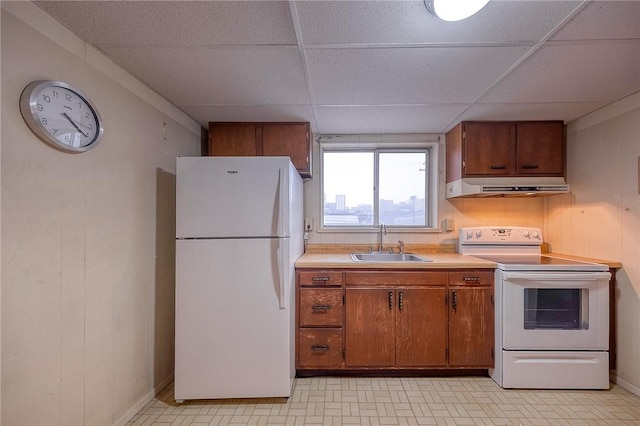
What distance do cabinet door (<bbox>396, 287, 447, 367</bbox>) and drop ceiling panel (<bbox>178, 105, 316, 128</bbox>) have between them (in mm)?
1615

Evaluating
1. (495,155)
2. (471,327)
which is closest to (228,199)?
(471,327)

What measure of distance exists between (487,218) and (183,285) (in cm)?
277

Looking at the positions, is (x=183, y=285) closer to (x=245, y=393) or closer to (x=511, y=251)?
(x=245, y=393)

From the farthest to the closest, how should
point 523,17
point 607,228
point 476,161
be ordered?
point 476,161 < point 607,228 < point 523,17

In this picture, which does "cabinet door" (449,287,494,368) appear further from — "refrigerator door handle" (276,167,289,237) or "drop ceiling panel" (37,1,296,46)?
"drop ceiling panel" (37,1,296,46)

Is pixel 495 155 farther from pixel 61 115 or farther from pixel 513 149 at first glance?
pixel 61 115

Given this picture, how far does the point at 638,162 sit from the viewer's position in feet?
6.88

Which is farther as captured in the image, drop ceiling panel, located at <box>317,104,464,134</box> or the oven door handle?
drop ceiling panel, located at <box>317,104,464,134</box>

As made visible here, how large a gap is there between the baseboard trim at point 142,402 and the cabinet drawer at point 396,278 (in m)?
1.53

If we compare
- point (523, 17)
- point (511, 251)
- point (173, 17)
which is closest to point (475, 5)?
point (523, 17)

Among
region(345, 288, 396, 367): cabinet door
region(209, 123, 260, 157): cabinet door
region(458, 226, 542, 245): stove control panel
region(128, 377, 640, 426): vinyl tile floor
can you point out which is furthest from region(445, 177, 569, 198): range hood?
region(209, 123, 260, 157): cabinet door

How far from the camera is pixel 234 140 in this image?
8.73 feet

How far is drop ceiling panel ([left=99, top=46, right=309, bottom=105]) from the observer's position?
5.19 ft

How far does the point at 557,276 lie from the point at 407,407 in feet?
4.66
